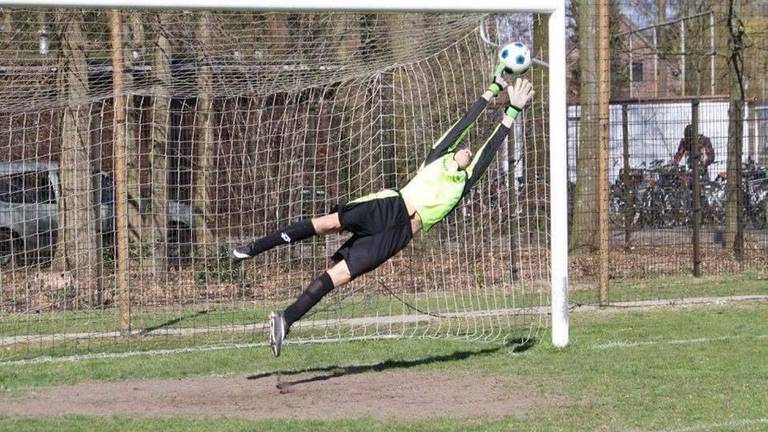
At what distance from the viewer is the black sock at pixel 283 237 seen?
9.04 m

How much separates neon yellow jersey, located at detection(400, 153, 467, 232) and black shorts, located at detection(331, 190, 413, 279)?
186 mm

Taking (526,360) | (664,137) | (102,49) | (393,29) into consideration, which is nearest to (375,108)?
(393,29)

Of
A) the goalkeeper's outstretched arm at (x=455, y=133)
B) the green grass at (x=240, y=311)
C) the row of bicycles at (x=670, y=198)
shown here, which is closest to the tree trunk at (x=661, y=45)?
the row of bicycles at (x=670, y=198)

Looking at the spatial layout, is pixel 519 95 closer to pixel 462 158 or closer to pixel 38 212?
pixel 462 158

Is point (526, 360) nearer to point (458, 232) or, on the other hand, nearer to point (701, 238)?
point (458, 232)

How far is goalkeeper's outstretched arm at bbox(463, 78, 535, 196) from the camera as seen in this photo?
9.74 meters

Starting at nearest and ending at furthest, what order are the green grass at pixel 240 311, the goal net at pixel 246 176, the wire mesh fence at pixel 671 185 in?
1. the goal net at pixel 246 176
2. the green grass at pixel 240 311
3. the wire mesh fence at pixel 671 185

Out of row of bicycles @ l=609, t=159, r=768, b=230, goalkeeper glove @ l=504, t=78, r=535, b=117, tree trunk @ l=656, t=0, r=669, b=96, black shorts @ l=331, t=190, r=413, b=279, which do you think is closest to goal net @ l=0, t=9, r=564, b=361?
goalkeeper glove @ l=504, t=78, r=535, b=117

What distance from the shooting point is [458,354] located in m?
10.4

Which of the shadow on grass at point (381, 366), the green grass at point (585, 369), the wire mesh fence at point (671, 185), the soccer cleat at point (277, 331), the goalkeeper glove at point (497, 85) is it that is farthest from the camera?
the wire mesh fence at point (671, 185)

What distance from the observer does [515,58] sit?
32.8 feet

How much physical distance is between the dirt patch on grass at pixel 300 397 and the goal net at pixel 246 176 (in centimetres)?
222

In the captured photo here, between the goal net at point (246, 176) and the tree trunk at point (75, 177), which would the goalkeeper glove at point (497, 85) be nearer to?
the goal net at point (246, 176)

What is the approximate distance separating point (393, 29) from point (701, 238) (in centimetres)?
663
